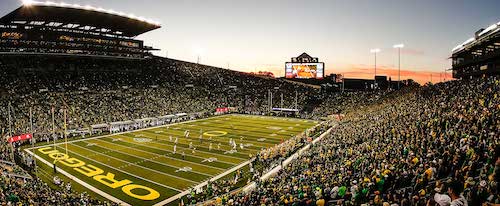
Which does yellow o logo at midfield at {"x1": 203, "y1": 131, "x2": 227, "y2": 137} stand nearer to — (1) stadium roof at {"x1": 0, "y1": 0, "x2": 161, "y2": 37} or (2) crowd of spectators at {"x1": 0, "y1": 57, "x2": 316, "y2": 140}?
(2) crowd of spectators at {"x1": 0, "y1": 57, "x2": 316, "y2": 140}

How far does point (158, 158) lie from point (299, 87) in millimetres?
57917

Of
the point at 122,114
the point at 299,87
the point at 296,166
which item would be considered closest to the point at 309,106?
the point at 299,87

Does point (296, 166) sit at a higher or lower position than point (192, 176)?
higher

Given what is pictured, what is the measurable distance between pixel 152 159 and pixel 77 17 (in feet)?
104

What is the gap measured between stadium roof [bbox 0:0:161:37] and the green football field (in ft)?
61.5

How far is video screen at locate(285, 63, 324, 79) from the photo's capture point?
6731 centimetres

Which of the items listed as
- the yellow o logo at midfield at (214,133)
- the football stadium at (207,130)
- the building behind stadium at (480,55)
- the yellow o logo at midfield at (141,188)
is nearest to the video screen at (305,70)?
the football stadium at (207,130)

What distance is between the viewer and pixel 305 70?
222 feet

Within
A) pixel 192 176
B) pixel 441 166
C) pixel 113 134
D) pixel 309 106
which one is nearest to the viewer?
pixel 441 166

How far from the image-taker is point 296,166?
59.7 ft

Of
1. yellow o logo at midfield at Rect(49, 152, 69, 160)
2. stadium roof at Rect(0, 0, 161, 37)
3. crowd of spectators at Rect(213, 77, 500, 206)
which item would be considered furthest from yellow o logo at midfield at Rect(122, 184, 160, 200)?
stadium roof at Rect(0, 0, 161, 37)

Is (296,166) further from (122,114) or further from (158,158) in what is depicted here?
(122,114)

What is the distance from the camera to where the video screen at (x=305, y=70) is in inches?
2650

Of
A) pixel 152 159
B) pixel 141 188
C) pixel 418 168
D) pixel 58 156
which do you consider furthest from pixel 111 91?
pixel 418 168
